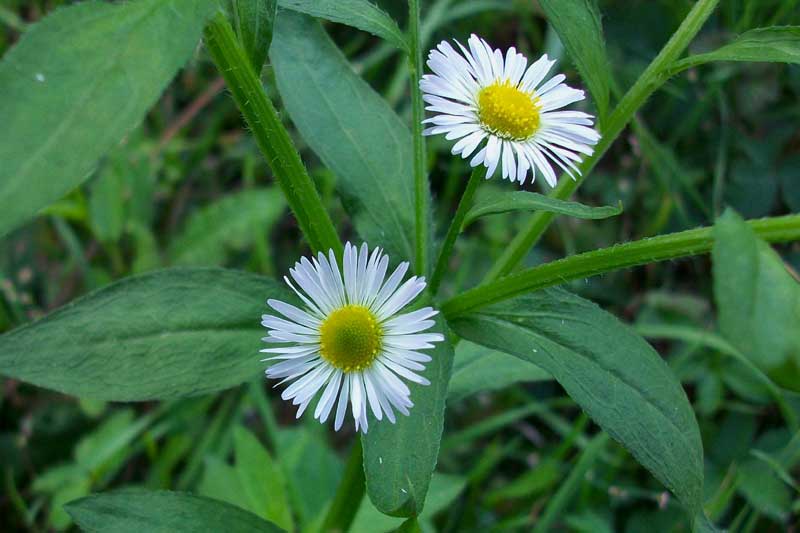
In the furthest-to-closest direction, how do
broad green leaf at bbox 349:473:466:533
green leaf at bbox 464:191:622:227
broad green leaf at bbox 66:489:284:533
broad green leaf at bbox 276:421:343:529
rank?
broad green leaf at bbox 276:421:343:529 < broad green leaf at bbox 349:473:466:533 < broad green leaf at bbox 66:489:284:533 < green leaf at bbox 464:191:622:227

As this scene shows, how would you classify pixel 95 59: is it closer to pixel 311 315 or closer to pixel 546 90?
pixel 311 315

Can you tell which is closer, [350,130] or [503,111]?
[503,111]

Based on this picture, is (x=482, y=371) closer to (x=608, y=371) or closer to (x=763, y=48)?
(x=608, y=371)

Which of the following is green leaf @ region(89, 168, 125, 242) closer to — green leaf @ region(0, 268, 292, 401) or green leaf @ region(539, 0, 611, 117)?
green leaf @ region(0, 268, 292, 401)

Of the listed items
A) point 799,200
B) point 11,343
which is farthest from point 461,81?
point 799,200

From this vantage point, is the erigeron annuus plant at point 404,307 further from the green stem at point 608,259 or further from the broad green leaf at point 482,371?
the broad green leaf at point 482,371

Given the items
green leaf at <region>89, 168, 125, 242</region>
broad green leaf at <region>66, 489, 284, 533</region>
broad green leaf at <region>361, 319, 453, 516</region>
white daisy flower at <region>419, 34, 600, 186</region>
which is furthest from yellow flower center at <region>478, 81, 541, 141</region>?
green leaf at <region>89, 168, 125, 242</region>

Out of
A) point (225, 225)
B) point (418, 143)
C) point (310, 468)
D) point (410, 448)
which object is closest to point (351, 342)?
point (410, 448)
